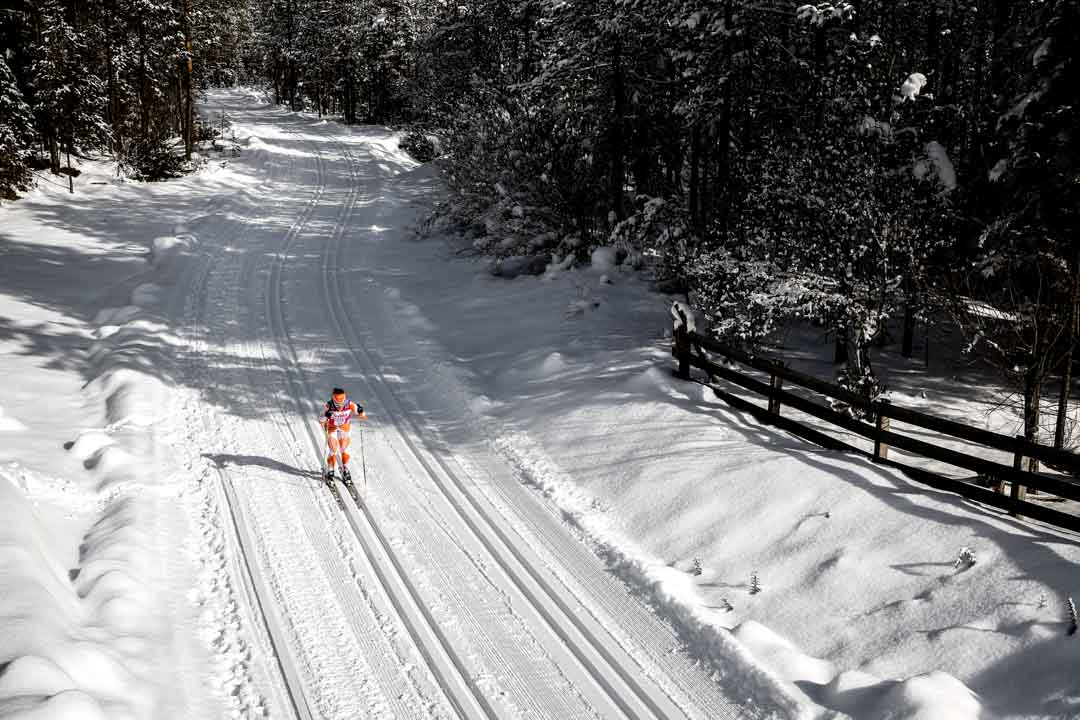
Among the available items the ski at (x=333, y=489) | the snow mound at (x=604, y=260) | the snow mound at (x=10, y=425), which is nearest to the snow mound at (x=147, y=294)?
the snow mound at (x=10, y=425)

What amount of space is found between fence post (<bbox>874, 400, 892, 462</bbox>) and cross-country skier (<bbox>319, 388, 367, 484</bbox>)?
25.5 ft

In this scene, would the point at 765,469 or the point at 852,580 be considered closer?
the point at 852,580

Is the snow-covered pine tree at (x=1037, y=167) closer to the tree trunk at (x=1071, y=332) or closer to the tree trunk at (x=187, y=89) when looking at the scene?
the tree trunk at (x=1071, y=332)

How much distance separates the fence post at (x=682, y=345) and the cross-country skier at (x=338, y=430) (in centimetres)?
605

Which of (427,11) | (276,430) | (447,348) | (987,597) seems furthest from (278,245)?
(427,11)

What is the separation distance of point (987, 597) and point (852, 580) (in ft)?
4.55

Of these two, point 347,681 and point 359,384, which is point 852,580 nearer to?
point 347,681

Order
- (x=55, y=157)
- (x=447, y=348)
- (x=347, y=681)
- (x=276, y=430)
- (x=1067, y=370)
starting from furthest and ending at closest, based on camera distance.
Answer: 1. (x=55, y=157)
2. (x=447, y=348)
3. (x=276, y=430)
4. (x=1067, y=370)
5. (x=347, y=681)

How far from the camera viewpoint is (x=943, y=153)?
48.9 feet

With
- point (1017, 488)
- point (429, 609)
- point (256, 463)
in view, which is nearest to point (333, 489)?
point (256, 463)

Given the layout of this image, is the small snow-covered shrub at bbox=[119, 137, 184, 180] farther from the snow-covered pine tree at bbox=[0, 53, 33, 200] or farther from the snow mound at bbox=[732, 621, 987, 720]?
the snow mound at bbox=[732, 621, 987, 720]

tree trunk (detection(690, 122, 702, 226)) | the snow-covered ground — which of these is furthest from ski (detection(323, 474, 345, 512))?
tree trunk (detection(690, 122, 702, 226))

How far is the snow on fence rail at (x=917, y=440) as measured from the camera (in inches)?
348

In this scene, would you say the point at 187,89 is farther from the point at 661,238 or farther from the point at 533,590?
the point at 533,590
